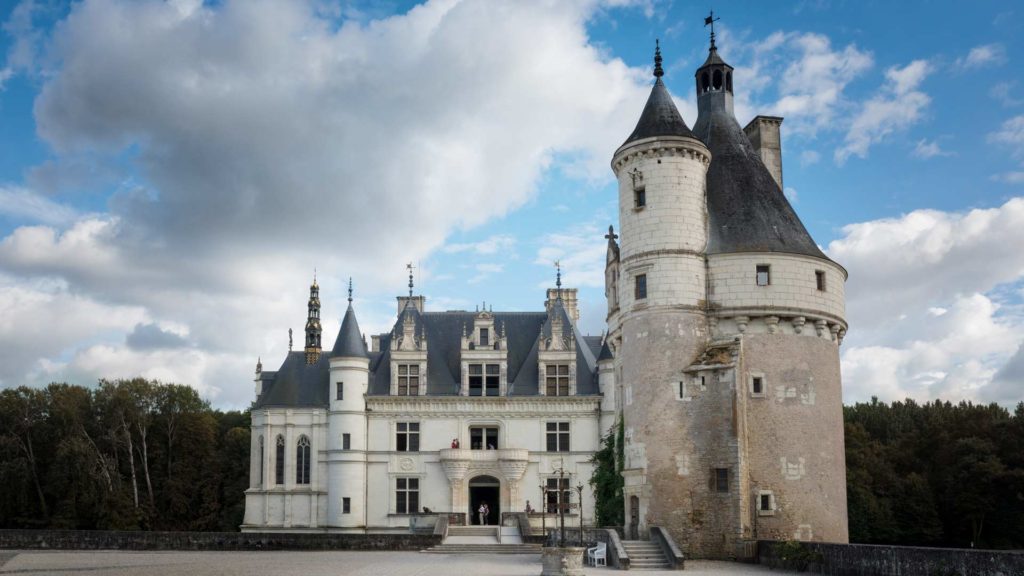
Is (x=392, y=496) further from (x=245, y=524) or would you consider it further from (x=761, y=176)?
(x=761, y=176)

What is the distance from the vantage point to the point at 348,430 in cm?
4506

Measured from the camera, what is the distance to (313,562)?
27.5 metres

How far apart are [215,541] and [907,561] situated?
22137 mm

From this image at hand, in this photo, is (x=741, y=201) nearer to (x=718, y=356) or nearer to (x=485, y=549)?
(x=718, y=356)

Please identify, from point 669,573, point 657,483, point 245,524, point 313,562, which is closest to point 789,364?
point 657,483

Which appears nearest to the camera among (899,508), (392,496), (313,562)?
(313,562)

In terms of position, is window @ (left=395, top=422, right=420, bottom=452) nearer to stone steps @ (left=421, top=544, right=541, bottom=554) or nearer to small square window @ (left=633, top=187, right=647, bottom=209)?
stone steps @ (left=421, top=544, right=541, bottom=554)

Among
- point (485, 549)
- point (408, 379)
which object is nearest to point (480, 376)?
point (408, 379)

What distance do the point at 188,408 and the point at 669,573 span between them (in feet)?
139

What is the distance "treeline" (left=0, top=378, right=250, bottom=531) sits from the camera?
53.1 meters

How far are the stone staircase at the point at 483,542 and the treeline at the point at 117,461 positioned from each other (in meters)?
22.8

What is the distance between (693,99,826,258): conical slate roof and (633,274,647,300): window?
215 centimetres

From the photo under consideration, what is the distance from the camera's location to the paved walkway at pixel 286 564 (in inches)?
947

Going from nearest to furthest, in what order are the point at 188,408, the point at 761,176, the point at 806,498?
the point at 806,498 → the point at 761,176 → the point at 188,408
